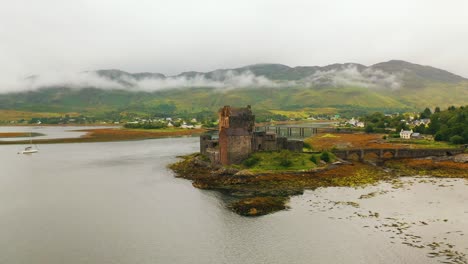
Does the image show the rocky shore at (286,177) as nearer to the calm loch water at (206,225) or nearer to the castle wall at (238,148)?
the calm loch water at (206,225)

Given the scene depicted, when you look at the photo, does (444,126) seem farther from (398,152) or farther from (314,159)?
(314,159)

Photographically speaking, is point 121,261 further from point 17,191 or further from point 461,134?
point 461,134

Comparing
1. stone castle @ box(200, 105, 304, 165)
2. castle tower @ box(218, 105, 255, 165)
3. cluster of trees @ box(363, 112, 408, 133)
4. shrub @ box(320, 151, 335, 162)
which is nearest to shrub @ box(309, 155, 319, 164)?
shrub @ box(320, 151, 335, 162)

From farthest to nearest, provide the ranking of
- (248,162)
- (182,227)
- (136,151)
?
(136,151) < (248,162) < (182,227)

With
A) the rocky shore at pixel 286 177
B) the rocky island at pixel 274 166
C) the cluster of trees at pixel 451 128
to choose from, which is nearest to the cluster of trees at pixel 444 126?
the cluster of trees at pixel 451 128

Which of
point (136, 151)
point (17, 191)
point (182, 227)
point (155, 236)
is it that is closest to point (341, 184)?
point (182, 227)

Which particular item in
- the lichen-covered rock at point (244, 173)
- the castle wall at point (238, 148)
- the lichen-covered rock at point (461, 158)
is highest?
the castle wall at point (238, 148)

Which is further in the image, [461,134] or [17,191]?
[461,134]

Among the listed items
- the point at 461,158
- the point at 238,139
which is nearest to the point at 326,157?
the point at 238,139
